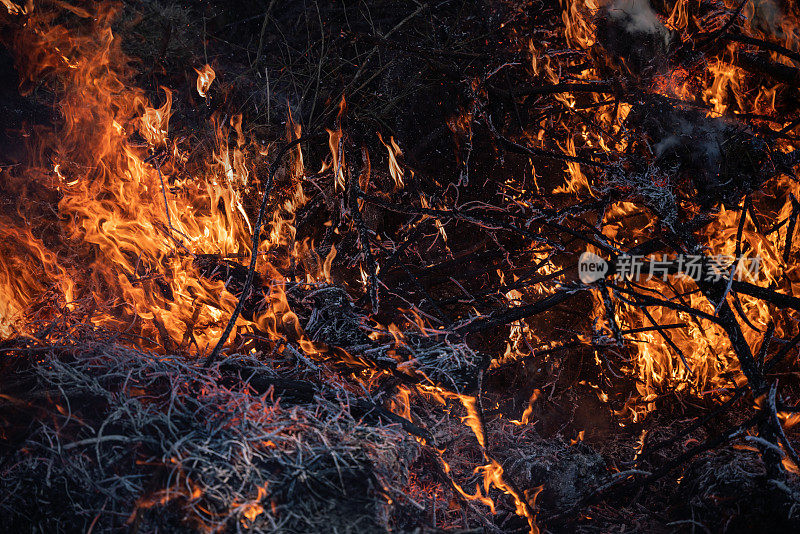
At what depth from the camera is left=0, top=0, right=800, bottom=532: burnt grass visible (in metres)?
2.19

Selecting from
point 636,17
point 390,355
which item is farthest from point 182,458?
point 636,17

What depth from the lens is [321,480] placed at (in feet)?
7.32

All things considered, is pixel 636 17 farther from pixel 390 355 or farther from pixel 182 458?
pixel 182 458

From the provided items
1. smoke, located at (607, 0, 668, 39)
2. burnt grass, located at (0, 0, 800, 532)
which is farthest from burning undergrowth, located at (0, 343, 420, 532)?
smoke, located at (607, 0, 668, 39)

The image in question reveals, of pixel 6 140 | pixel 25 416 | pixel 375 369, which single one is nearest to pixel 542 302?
pixel 375 369

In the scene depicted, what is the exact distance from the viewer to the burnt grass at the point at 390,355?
2.19 m

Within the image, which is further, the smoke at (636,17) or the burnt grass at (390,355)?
the smoke at (636,17)

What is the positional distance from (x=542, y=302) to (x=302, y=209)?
1965mm

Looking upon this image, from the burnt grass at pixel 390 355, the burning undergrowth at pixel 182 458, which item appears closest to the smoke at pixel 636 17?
the burnt grass at pixel 390 355

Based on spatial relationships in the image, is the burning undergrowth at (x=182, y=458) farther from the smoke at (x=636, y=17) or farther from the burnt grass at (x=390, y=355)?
the smoke at (x=636, y=17)

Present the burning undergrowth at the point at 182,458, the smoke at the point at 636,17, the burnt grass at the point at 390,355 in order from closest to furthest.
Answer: the burning undergrowth at the point at 182,458
the burnt grass at the point at 390,355
the smoke at the point at 636,17

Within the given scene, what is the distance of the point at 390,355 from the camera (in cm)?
303

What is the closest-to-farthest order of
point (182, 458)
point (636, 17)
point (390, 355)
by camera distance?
point (182, 458)
point (390, 355)
point (636, 17)

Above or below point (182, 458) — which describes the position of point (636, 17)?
above
